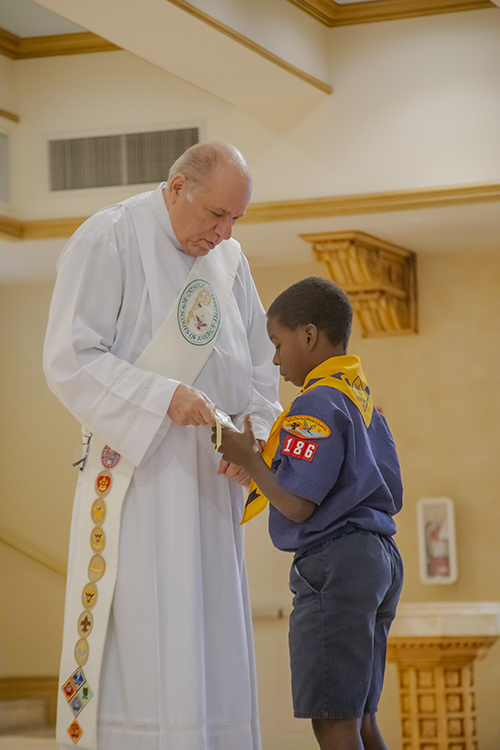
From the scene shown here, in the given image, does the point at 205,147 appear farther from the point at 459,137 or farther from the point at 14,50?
the point at 14,50

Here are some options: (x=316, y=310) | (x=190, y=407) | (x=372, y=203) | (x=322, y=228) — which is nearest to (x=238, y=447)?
(x=190, y=407)

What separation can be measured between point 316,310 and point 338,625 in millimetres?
722

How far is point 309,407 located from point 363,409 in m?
0.15

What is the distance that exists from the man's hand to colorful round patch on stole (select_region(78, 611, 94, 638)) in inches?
20.2

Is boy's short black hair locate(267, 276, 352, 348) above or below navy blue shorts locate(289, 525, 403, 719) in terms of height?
above

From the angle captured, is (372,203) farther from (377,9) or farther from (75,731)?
(75,731)

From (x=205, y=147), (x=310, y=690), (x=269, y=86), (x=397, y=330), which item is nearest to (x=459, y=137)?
(x=269, y=86)

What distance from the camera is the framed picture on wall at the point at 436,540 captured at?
17.2ft

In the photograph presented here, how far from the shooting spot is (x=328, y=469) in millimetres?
2029

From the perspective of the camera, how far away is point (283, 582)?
18.0ft

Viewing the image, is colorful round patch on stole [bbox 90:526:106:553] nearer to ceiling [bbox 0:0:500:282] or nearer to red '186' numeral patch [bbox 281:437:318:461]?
red '186' numeral patch [bbox 281:437:318:461]

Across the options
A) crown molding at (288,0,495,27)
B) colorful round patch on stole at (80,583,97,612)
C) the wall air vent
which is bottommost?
colorful round patch on stole at (80,583,97,612)

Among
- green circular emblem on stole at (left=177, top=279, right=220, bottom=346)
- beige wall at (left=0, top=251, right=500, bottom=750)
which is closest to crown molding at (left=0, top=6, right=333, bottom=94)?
beige wall at (left=0, top=251, right=500, bottom=750)

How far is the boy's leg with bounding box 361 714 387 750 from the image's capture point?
2.16 metres
